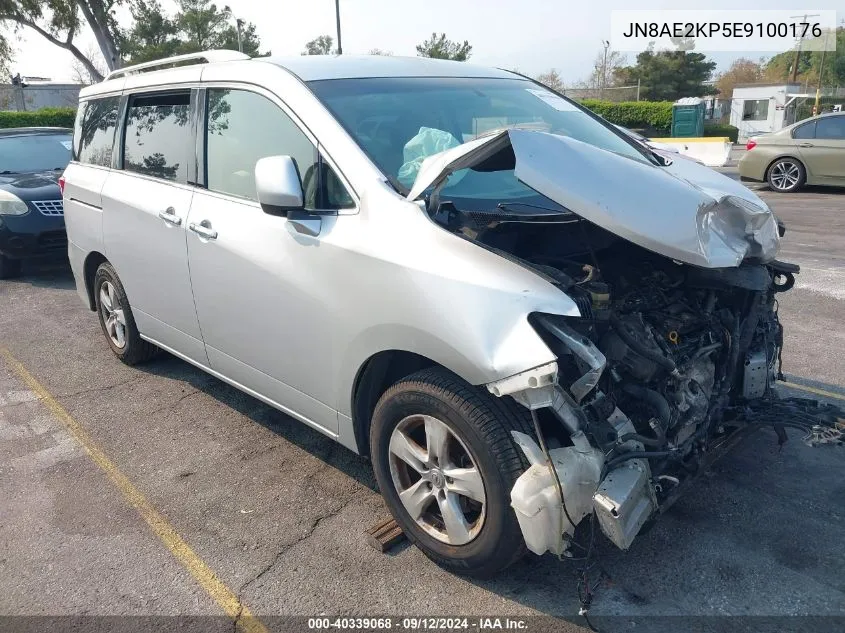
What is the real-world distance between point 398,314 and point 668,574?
4.84 ft

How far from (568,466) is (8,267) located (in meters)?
8.14

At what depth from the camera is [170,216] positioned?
13.3ft

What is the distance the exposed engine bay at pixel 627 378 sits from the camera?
2.46 metres

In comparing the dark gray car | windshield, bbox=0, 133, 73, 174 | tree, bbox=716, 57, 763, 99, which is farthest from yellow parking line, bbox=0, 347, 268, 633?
A: tree, bbox=716, 57, 763, 99

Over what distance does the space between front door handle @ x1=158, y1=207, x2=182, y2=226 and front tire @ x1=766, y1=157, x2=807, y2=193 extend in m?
12.9

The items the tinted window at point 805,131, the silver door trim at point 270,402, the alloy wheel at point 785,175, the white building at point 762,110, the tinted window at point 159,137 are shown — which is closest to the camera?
the silver door trim at point 270,402

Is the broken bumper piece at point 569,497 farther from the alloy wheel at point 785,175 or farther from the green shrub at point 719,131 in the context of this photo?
the green shrub at point 719,131

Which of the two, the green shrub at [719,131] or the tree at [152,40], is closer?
the green shrub at [719,131]

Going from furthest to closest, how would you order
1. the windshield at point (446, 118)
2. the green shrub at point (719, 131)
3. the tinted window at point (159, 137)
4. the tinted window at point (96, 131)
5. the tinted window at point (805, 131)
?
the green shrub at point (719, 131) → the tinted window at point (805, 131) → the tinted window at point (96, 131) → the tinted window at point (159, 137) → the windshield at point (446, 118)

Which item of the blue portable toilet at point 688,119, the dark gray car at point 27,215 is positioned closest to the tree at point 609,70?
the blue portable toilet at point 688,119

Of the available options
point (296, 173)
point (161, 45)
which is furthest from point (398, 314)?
point (161, 45)

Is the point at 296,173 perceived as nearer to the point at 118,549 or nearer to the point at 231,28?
the point at 118,549

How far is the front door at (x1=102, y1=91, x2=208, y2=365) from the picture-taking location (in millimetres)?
4086

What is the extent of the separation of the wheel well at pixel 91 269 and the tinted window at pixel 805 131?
12.7m
